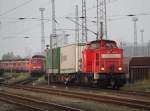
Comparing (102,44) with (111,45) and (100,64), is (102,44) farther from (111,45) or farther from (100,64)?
(100,64)

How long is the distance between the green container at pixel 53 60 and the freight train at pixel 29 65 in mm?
16528

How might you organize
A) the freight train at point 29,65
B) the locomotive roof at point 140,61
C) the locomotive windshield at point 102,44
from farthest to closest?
the freight train at point 29,65 < the locomotive roof at point 140,61 < the locomotive windshield at point 102,44

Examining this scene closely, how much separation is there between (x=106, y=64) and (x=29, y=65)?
A: 110ft

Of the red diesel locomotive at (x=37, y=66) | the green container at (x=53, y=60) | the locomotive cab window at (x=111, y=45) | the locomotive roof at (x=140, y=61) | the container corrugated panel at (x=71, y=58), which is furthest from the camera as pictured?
the red diesel locomotive at (x=37, y=66)

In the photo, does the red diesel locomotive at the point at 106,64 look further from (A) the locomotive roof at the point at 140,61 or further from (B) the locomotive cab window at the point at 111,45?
(A) the locomotive roof at the point at 140,61

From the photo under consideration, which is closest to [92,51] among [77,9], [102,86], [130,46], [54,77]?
[102,86]

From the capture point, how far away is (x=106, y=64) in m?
27.1

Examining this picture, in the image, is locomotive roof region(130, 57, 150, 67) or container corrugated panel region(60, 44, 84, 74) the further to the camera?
locomotive roof region(130, 57, 150, 67)

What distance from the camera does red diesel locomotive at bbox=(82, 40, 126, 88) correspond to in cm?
2694

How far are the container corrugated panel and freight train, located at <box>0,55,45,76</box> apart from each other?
22080 mm

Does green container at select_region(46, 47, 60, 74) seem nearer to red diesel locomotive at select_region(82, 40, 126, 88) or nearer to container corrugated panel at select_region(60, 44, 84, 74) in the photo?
container corrugated panel at select_region(60, 44, 84, 74)

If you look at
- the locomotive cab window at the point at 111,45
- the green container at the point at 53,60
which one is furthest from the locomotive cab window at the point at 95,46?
the green container at the point at 53,60

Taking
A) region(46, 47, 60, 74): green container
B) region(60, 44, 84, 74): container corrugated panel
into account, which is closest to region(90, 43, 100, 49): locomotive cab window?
region(60, 44, 84, 74): container corrugated panel

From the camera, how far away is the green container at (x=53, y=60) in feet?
119
